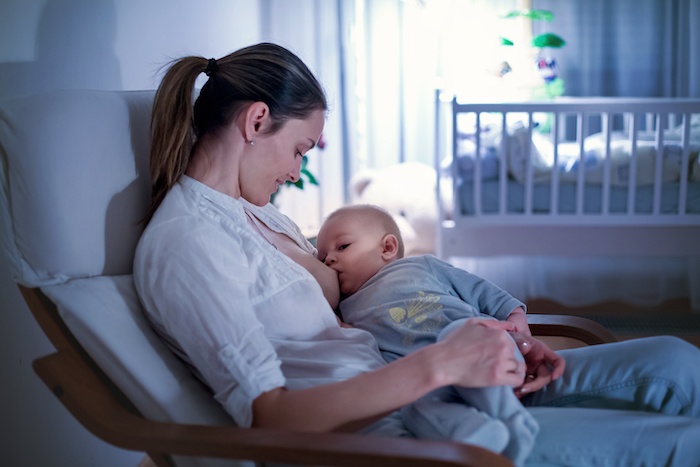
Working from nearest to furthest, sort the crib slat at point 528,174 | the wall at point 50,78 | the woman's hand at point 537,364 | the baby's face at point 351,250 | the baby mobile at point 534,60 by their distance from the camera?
the woman's hand at point 537,364, the wall at point 50,78, the baby's face at point 351,250, the crib slat at point 528,174, the baby mobile at point 534,60

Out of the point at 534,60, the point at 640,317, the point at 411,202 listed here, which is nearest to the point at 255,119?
the point at 640,317

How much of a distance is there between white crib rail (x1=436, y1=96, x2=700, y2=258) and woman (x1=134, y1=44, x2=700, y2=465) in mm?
1703

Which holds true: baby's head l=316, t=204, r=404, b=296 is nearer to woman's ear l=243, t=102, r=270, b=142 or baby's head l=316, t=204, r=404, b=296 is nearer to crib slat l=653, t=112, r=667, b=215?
woman's ear l=243, t=102, r=270, b=142

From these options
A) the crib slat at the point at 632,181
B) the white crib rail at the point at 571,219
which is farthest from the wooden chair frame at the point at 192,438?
the crib slat at the point at 632,181

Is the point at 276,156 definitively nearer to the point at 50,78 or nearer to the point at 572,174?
the point at 50,78

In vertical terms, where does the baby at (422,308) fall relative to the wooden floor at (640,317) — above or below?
above

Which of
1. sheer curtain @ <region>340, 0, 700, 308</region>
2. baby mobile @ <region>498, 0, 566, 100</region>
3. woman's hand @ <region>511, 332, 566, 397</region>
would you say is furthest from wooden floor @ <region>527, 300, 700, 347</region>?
woman's hand @ <region>511, 332, 566, 397</region>

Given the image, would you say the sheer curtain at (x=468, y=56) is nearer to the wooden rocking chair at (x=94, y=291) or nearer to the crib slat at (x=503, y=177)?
the crib slat at (x=503, y=177)

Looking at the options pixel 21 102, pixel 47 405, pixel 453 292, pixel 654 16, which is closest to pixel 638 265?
pixel 654 16

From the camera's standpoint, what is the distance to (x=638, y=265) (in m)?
3.90

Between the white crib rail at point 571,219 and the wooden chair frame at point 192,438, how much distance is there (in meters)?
2.15

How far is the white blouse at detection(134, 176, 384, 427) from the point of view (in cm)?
104

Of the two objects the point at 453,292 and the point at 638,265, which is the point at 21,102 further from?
the point at 638,265

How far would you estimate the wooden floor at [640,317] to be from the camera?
298 cm
